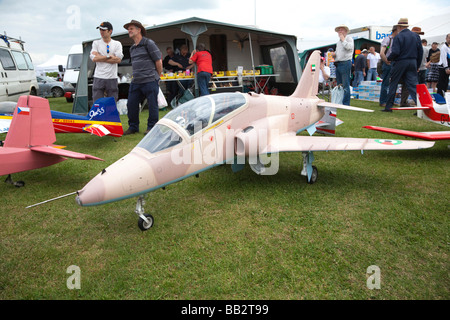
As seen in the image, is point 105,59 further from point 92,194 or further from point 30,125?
point 92,194

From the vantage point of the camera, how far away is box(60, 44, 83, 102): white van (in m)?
15.9

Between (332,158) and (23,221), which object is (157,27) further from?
(23,221)

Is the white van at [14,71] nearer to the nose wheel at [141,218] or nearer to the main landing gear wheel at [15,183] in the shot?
the main landing gear wheel at [15,183]

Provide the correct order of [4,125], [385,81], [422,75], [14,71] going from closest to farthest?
[4,125] < [385,81] < [14,71] < [422,75]

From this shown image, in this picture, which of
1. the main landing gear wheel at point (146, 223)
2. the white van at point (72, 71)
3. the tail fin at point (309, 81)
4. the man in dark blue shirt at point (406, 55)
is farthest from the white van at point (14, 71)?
the man in dark blue shirt at point (406, 55)

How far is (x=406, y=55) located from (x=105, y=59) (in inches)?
335

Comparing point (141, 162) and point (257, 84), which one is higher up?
point (257, 84)

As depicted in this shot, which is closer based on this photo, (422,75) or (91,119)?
(91,119)

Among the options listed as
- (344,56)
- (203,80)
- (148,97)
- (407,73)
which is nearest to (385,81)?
(407,73)

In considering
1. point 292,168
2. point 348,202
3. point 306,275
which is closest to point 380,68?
point 292,168

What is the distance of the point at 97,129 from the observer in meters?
5.96

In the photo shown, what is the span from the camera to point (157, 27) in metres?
10.2

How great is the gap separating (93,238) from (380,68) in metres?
12.4

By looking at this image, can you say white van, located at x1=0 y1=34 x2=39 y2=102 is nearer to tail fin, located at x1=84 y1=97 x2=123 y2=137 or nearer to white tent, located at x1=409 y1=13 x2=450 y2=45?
tail fin, located at x1=84 y1=97 x2=123 y2=137
